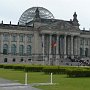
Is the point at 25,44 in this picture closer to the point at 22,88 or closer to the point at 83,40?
the point at 83,40

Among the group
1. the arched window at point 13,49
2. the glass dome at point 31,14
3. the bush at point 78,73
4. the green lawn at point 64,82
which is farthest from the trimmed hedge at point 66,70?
the glass dome at point 31,14

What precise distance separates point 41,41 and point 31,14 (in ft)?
60.7

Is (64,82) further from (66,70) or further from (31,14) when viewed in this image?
(31,14)

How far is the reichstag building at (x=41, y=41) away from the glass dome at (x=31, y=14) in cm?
136

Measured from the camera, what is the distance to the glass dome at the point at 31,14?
155950 mm

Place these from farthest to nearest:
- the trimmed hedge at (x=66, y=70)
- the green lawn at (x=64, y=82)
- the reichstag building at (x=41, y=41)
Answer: the reichstag building at (x=41, y=41)
the trimmed hedge at (x=66, y=70)
the green lawn at (x=64, y=82)

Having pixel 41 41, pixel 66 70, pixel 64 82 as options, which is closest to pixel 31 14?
pixel 41 41

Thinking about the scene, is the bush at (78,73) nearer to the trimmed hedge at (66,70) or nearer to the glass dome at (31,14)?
the trimmed hedge at (66,70)

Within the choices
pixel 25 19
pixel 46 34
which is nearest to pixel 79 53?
pixel 46 34

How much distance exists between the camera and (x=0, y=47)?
448 feet

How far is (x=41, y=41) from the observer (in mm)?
143875

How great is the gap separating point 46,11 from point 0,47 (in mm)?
34552

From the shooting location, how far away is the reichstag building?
137m

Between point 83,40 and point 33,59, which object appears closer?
point 33,59
